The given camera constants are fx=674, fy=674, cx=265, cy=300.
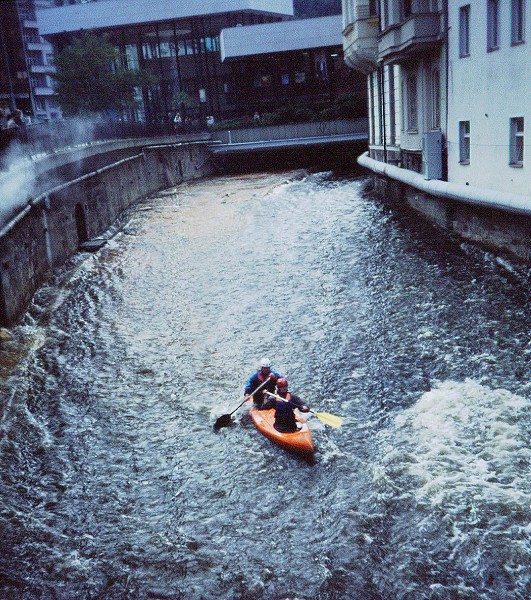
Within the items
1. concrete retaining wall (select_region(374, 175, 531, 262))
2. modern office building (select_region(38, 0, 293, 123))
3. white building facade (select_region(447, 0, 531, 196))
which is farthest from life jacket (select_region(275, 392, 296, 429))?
modern office building (select_region(38, 0, 293, 123))

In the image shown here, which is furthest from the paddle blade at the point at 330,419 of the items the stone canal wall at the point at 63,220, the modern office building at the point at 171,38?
the modern office building at the point at 171,38

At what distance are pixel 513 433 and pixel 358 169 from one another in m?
35.7

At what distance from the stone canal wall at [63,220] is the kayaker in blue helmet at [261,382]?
6771 millimetres

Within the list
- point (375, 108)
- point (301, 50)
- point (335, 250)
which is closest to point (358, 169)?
point (375, 108)

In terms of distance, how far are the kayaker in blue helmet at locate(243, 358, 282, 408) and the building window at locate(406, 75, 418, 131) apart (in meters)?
17.3

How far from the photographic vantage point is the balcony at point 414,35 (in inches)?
897

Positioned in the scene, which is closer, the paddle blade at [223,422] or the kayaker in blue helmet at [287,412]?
the kayaker in blue helmet at [287,412]

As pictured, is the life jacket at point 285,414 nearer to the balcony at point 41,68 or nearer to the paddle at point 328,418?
the paddle at point 328,418

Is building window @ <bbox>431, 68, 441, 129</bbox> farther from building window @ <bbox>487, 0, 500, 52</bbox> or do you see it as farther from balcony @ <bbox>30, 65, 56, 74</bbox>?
balcony @ <bbox>30, 65, 56, 74</bbox>

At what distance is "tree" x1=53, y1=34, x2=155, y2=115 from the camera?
45.5m

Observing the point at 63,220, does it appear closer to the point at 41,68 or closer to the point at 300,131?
the point at 300,131

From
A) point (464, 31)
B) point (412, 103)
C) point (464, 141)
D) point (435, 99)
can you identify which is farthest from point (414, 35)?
point (412, 103)

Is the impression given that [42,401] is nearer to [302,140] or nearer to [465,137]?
[465,137]

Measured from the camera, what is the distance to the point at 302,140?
159 feet
